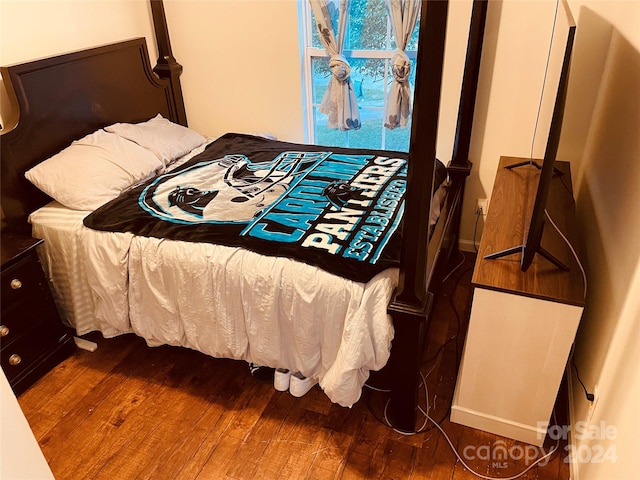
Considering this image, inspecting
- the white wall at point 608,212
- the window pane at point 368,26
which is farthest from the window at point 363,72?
the white wall at point 608,212

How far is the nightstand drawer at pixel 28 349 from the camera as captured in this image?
211 centimetres

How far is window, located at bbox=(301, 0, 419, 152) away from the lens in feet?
9.27

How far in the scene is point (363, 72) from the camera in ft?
9.86

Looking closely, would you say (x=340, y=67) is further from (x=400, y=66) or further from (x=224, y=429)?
(x=224, y=429)

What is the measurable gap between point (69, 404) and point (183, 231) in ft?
2.93

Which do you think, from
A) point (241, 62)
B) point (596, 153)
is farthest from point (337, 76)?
point (596, 153)

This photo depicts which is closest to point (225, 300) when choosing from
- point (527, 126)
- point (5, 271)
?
point (5, 271)

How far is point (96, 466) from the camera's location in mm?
1853

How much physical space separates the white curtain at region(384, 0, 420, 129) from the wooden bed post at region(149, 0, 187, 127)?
1.43 meters

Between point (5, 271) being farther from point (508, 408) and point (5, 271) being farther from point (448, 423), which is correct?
point (508, 408)

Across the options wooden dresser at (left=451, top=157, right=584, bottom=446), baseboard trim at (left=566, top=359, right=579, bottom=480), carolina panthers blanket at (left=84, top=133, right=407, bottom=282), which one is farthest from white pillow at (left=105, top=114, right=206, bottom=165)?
baseboard trim at (left=566, top=359, right=579, bottom=480)

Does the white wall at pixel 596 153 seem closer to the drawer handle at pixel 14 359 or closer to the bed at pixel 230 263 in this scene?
the bed at pixel 230 263

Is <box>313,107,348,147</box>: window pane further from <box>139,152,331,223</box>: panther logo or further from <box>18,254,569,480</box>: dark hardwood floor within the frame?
<box>18,254,569,480</box>: dark hardwood floor

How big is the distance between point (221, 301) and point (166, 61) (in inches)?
77.1
